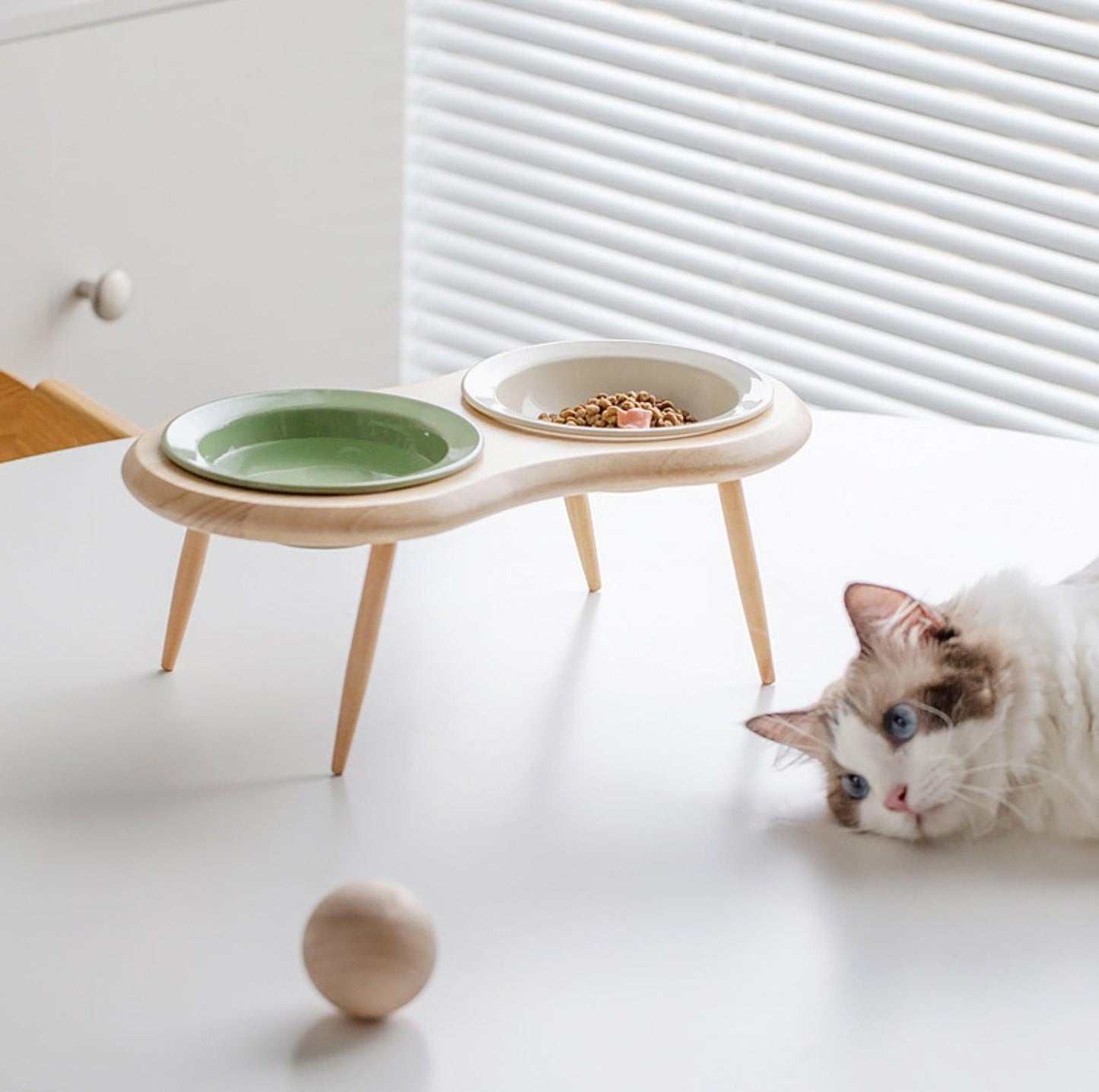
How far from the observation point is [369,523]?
3.04 feet

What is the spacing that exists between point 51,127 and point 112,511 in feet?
2.66

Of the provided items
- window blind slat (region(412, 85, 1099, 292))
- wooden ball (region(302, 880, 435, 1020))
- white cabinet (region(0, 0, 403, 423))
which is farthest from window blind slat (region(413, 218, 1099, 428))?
wooden ball (region(302, 880, 435, 1020))

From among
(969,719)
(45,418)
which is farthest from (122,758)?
(45,418)

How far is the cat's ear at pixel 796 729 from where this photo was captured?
0.96 meters

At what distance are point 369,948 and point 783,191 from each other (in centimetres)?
183

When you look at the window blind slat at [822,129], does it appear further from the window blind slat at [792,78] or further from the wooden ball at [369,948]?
the wooden ball at [369,948]

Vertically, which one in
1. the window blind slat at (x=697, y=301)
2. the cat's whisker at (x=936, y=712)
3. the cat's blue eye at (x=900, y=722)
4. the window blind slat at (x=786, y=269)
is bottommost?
the window blind slat at (x=697, y=301)

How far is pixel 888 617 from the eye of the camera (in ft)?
3.10

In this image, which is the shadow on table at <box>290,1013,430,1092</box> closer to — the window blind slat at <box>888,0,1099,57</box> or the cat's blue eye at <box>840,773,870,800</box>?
the cat's blue eye at <box>840,773,870,800</box>

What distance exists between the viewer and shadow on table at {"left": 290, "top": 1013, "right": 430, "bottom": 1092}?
737 mm

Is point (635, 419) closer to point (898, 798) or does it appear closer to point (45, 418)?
point (898, 798)

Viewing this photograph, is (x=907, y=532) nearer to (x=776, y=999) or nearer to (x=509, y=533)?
(x=509, y=533)

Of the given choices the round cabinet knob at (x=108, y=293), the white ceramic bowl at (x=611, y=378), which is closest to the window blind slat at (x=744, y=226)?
the round cabinet knob at (x=108, y=293)

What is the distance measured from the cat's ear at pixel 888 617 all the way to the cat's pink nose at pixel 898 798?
8 centimetres
